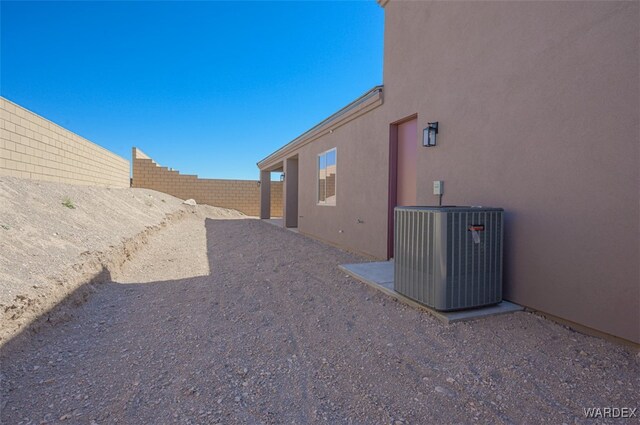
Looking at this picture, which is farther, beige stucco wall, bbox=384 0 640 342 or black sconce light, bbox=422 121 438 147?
black sconce light, bbox=422 121 438 147

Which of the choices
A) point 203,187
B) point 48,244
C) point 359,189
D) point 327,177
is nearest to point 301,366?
point 48,244

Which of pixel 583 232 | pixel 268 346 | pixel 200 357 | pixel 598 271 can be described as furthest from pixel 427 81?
pixel 200 357

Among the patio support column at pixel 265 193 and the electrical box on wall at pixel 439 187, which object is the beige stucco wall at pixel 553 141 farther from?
the patio support column at pixel 265 193

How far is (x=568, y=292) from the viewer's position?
113 inches

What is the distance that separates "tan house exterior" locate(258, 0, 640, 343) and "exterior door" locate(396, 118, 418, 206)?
53 millimetres

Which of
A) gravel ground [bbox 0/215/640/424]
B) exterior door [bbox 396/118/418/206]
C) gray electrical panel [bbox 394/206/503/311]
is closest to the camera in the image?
gravel ground [bbox 0/215/640/424]

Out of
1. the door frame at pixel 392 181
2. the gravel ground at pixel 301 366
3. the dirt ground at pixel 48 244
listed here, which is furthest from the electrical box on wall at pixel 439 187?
the dirt ground at pixel 48 244

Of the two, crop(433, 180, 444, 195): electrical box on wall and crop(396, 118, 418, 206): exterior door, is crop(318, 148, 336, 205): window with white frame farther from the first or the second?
crop(433, 180, 444, 195): electrical box on wall

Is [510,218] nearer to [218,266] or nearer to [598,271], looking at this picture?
[598,271]

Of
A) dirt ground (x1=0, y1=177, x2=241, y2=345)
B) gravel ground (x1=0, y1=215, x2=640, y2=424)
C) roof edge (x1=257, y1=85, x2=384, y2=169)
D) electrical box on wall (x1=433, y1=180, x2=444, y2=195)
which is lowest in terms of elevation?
gravel ground (x1=0, y1=215, x2=640, y2=424)

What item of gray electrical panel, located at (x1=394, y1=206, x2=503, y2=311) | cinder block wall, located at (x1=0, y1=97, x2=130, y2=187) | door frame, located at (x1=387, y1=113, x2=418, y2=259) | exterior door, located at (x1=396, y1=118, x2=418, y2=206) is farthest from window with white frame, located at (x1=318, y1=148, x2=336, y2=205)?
cinder block wall, located at (x1=0, y1=97, x2=130, y2=187)

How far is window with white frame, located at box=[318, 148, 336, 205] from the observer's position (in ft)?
→ 26.1

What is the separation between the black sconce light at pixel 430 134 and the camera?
14.5 ft

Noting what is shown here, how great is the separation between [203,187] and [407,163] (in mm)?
17403
